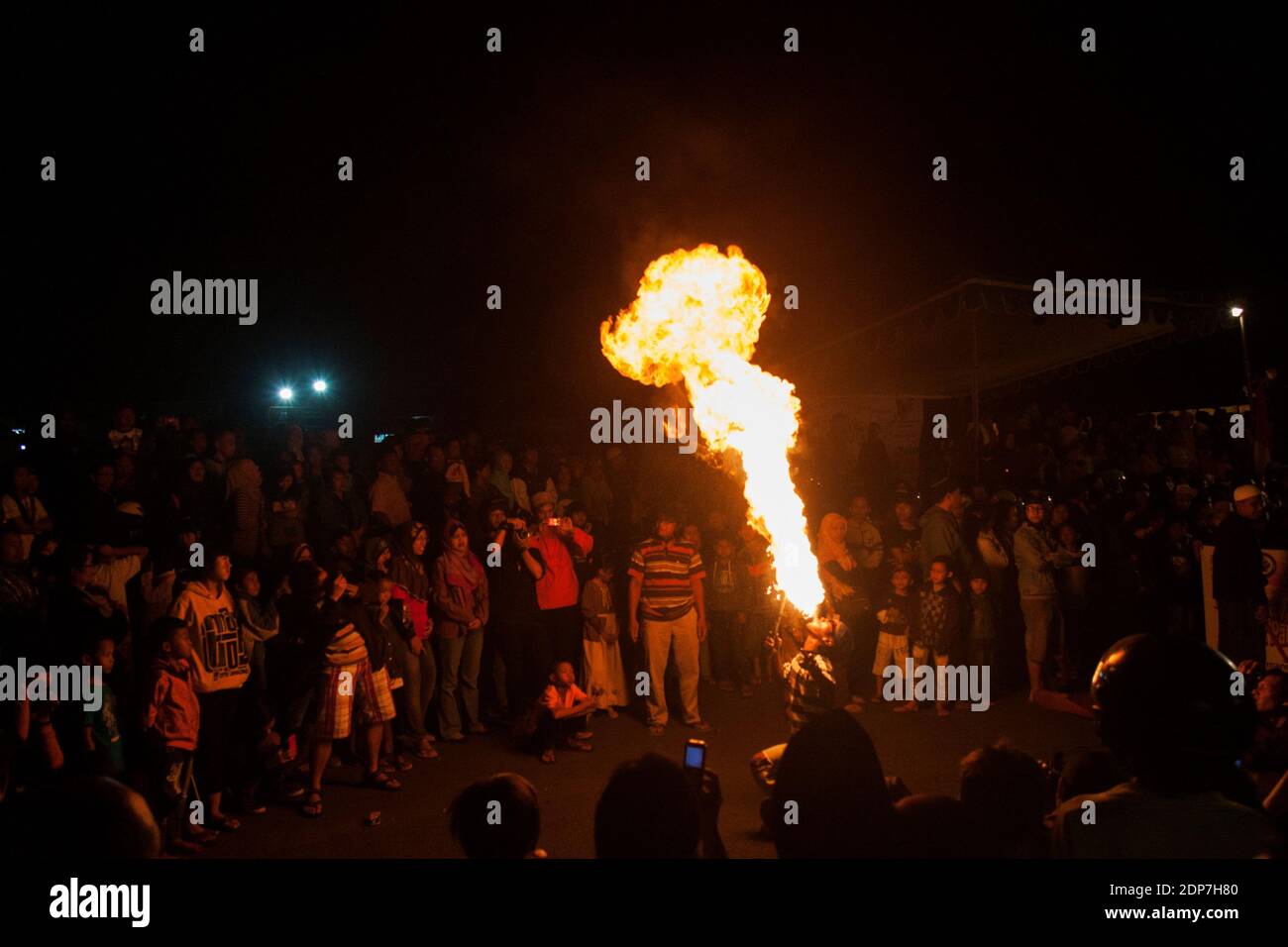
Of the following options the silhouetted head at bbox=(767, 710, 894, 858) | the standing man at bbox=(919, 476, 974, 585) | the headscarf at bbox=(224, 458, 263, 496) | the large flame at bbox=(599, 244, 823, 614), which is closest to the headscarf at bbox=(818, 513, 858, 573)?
the large flame at bbox=(599, 244, 823, 614)

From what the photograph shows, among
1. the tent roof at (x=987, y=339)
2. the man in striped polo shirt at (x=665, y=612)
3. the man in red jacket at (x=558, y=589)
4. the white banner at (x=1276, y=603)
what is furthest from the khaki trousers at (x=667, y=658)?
the tent roof at (x=987, y=339)

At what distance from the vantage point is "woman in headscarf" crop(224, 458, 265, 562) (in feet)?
27.1

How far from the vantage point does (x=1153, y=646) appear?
7.07 feet

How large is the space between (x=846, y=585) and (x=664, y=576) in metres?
2.14

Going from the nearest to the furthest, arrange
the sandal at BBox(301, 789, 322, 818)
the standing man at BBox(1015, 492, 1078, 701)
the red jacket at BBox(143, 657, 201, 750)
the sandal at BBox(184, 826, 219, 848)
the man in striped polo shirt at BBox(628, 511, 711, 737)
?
the red jacket at BBox(143, 657, 201, 750) → the sandal at BBox(184, 826, 219, 848) → the sandal at BBox(301, 789, 322, 818) → the man in striped polo shirt at BBox(628, 511, 711, 737) → the standing man at BBox(1015, 492, 1078, 701)

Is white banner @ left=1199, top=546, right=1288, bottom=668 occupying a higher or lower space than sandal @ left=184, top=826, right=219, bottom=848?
higher

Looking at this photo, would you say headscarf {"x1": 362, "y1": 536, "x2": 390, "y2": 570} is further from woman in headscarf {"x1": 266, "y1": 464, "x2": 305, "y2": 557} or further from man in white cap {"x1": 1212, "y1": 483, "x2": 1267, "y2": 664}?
man in white cap {"x1": 1212, "y1": 483, "x2": 1267, "y2": 664}

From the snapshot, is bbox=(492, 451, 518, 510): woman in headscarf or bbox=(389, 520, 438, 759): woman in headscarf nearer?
bbox=(389, 520, 438, 759): woman in headscarf

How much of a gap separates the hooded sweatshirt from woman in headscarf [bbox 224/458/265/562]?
2.14 meters

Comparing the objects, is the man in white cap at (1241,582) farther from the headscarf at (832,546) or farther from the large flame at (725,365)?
the large flame at (725,365)

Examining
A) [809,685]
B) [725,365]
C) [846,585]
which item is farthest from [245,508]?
[846,585]
